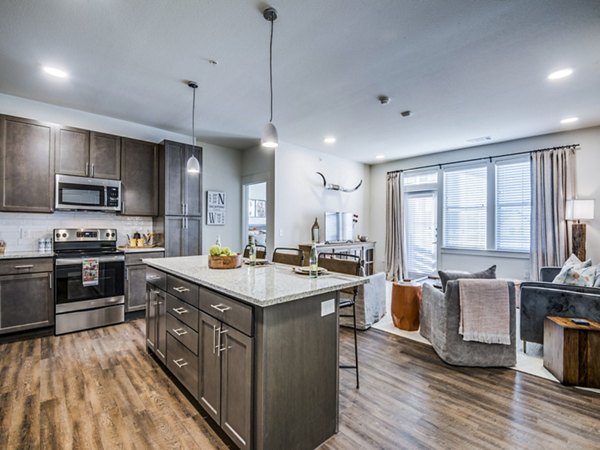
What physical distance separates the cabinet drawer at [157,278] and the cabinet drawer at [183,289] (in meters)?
0.10

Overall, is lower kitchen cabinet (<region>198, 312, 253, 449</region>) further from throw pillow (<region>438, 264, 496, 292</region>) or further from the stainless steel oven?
the stainless steel oven

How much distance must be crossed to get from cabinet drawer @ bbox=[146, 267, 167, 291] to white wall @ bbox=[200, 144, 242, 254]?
2.48 metres

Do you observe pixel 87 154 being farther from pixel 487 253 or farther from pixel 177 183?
pixel 487 253

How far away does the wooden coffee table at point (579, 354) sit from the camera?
2361 mm

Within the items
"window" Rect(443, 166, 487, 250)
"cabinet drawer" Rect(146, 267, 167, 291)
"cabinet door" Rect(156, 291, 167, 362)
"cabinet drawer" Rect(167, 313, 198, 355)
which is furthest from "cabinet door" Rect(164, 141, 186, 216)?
"window" Rect(443, 166, 487, 250)

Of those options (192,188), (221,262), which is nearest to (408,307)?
(221,262)

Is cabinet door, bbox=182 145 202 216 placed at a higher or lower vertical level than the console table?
higher

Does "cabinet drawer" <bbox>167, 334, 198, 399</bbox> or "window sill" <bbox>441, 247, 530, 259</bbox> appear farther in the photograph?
"window sill" <bbox>441, 247, 530, 259</bbox>

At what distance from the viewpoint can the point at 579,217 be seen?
14.4 feet

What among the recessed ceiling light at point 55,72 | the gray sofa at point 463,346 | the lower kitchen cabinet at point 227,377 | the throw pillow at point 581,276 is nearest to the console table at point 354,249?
the gray sofa at point 463,346

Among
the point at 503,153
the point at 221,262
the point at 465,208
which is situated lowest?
the point at 221,262

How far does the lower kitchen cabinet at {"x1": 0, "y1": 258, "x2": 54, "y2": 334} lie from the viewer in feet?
10.6

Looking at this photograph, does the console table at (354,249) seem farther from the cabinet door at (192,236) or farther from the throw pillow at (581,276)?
the throw pillow at (581,276)

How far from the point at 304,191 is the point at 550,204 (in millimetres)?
4209
